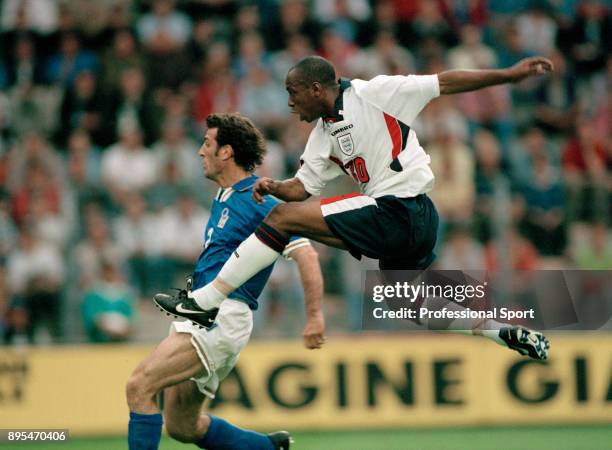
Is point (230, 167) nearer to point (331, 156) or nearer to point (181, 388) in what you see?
point (331, 156)

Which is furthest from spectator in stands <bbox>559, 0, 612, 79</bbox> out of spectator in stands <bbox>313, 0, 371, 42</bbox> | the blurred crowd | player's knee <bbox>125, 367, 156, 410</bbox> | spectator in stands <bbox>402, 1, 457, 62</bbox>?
player's knee <bbox>125, 367, 156, 410</bbox>

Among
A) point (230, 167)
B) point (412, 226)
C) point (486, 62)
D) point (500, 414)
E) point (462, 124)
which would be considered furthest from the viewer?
point (486, 62)

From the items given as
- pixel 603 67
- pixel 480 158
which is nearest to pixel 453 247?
pixel 480 158

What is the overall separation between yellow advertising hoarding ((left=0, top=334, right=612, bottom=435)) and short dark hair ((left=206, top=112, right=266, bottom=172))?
13.3 ft

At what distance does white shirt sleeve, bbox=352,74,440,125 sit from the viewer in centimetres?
681

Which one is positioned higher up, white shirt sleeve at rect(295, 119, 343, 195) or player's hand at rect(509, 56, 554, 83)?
player's hand at rect(509, 56, 554, 83)

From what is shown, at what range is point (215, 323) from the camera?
7.30m

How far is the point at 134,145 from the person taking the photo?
41.9 ft

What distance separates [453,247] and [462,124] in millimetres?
2346

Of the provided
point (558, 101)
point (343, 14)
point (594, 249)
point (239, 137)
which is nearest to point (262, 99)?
point (343, 14)

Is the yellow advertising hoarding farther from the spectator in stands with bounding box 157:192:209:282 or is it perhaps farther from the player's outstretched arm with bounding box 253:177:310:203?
the player's outstretched arm with bounding box 253:177:310:203

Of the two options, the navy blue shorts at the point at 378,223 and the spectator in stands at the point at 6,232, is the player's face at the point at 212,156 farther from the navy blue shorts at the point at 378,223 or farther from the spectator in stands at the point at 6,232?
the spectator in stands at the point at 6,232

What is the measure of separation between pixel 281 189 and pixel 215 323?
104cm

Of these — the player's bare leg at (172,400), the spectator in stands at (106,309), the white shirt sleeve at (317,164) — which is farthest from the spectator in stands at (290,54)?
the player's bare leg at (172,400)
